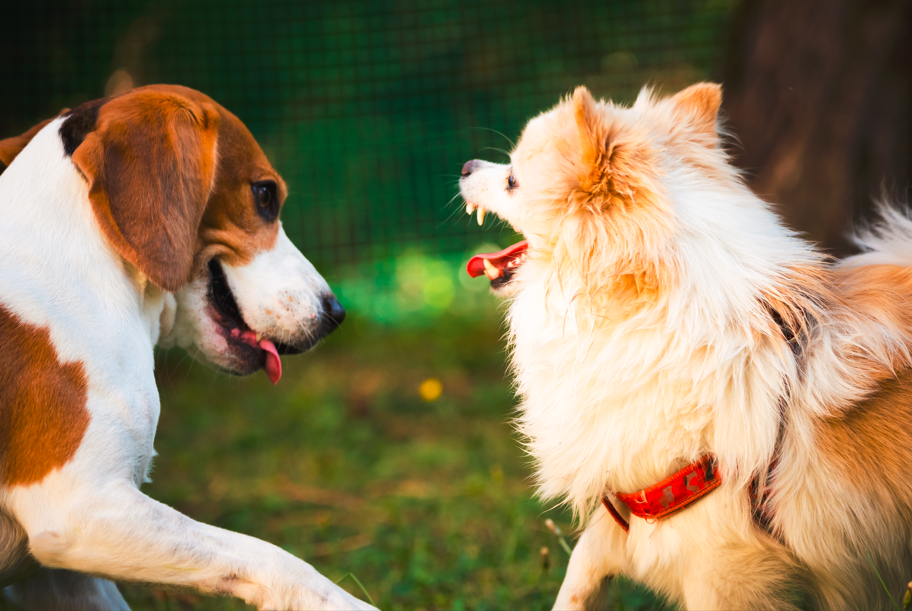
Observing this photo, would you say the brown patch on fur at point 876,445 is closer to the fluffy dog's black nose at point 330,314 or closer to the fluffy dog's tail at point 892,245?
the fluffy dog's tail at point 892,245

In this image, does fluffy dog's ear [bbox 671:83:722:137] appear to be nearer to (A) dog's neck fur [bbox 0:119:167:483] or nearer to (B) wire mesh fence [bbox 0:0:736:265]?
(A) dog's neck fur [bbox 0:119:167:483]

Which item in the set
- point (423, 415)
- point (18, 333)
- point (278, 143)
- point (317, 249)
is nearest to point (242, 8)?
point (278, 143)

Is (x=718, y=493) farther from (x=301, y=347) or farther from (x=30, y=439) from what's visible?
(x=30, y=439)

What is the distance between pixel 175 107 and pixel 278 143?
4.68 metres

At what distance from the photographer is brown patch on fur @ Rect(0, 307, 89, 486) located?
5.12 ft

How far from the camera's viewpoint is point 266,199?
227 cm

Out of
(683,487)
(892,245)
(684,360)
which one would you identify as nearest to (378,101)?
(892,245)

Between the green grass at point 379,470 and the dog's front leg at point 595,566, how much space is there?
25cm

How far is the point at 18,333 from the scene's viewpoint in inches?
64.3

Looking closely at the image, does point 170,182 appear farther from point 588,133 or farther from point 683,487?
point 683,487

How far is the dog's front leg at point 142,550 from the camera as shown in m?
1.52

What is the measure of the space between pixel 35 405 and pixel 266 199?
960 millimetres

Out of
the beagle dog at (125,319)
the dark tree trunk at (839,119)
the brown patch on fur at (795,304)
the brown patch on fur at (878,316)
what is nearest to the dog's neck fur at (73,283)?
the beagle dog at (125,319)

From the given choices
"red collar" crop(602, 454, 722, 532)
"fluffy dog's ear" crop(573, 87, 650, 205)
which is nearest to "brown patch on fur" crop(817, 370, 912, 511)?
"red collar" crop(602, 454, 722, 532)
